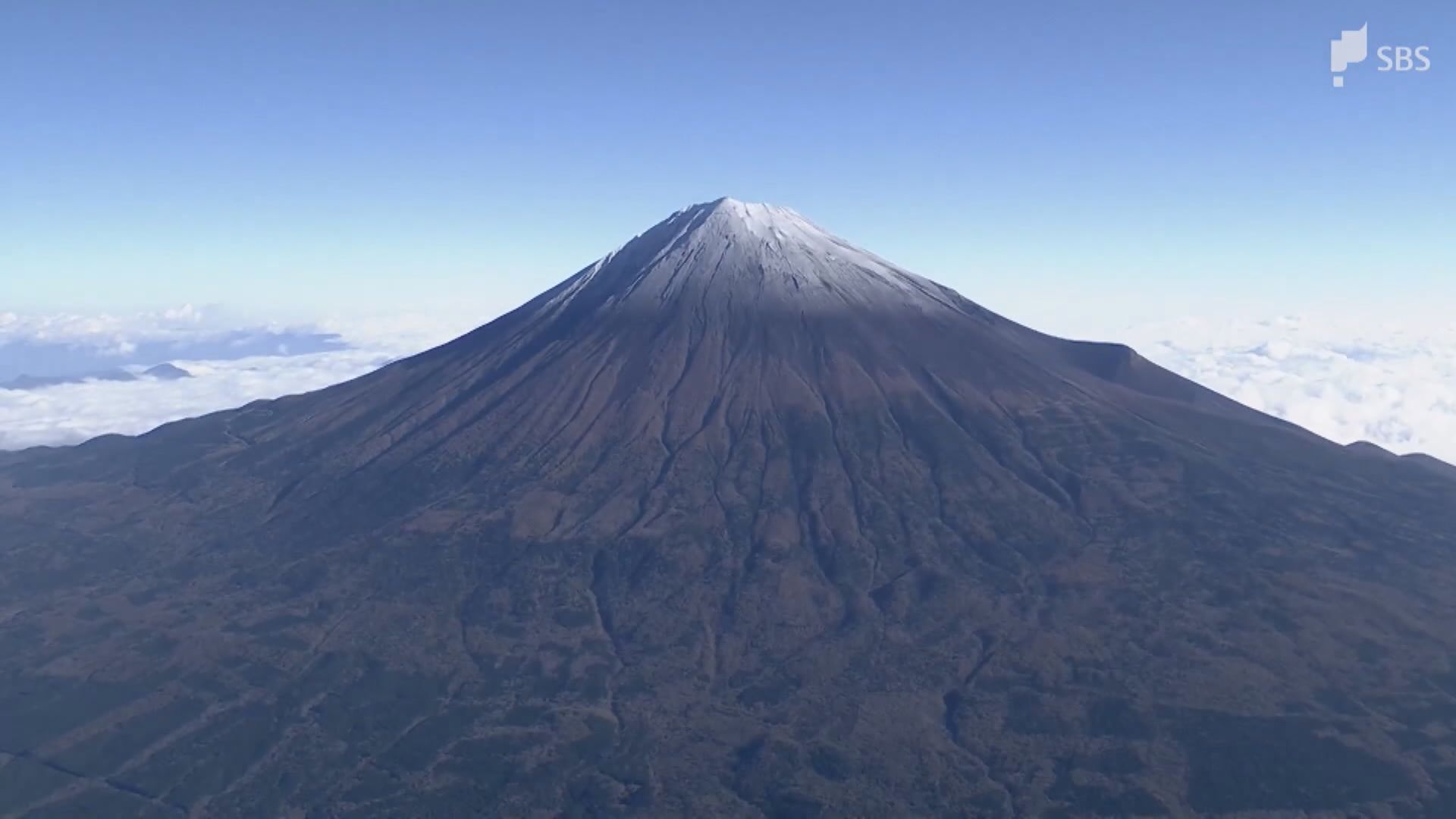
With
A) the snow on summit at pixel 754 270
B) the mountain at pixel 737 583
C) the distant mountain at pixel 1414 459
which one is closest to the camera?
the mountain at pixel 737 583

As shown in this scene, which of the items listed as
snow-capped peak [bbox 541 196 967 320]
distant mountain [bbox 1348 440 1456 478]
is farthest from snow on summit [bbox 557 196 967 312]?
distant mountain [bbox 1348 440 1456 478]

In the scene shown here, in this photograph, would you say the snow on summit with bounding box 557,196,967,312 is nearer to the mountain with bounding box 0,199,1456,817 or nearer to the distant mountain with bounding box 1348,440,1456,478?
the mountain with bounding box 0,199,1456,817

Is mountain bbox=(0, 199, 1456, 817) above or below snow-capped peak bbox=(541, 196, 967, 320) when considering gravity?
below

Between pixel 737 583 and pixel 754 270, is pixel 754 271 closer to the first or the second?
pixel 754 270

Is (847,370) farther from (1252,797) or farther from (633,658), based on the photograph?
(1252,797)

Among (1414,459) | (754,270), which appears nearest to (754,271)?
(754,270)

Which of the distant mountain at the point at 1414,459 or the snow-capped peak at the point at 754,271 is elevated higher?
the snow-capped peak at the point at 754,271

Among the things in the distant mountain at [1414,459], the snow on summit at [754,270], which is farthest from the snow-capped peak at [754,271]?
the distant mountain at [1414,459]

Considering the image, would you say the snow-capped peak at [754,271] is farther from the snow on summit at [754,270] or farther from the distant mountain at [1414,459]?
the distant mountain at [1414,459]

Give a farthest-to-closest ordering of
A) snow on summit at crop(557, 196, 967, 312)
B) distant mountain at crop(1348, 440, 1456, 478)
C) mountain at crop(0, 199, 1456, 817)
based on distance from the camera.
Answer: snow on summit at crop(557, 196, 967, 312), distant mountain at crop(1348, 440, 1456, 478), mountain at crop(0, 199, 1456, 817)
